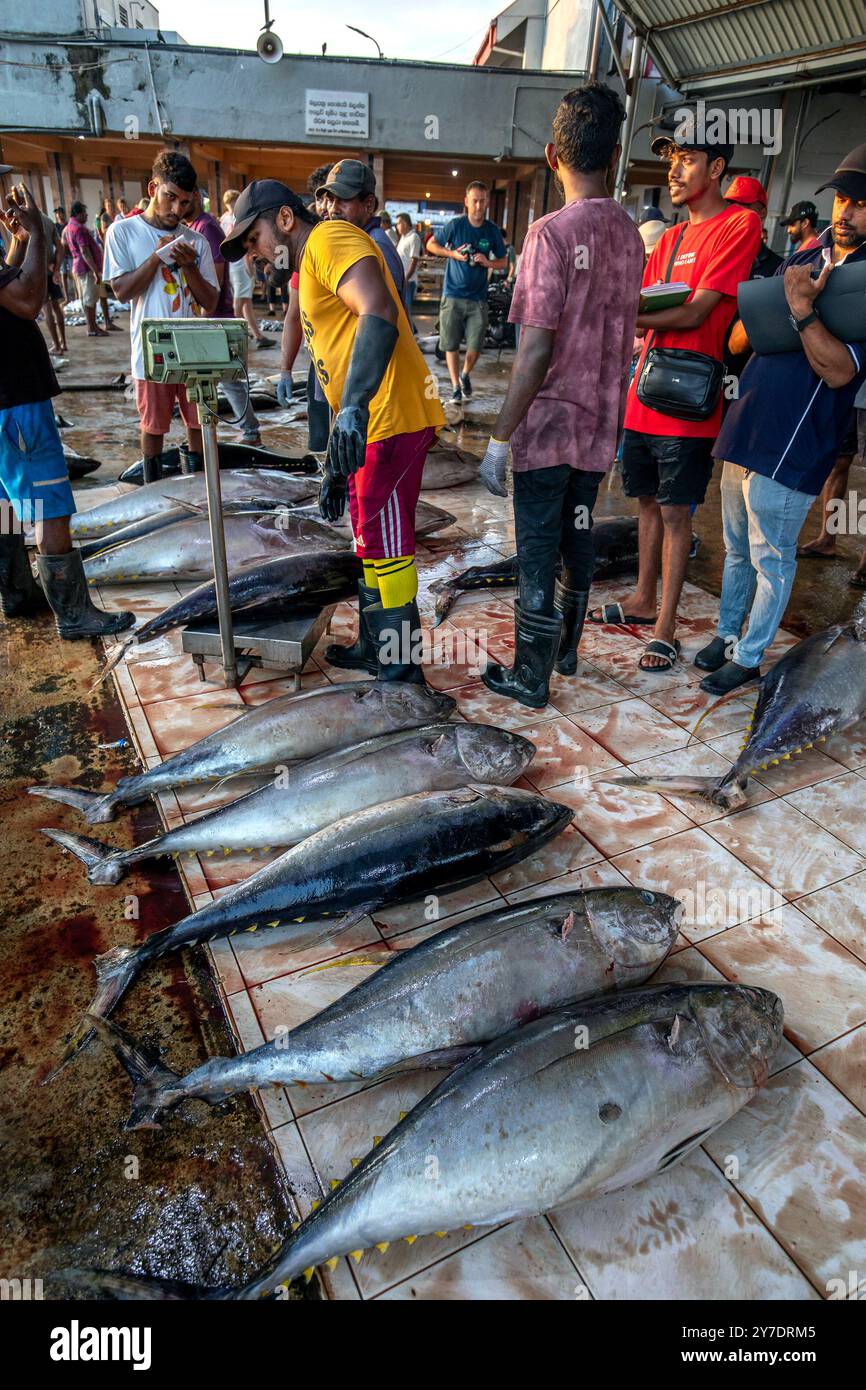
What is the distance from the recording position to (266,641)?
3908 millimetres

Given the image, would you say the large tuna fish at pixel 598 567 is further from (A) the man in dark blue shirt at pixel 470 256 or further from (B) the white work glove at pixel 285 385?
(A) the man in dark blue shirt at pixel 470 256

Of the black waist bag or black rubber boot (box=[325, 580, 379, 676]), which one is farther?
black rubber boot (box=[325, 580, 379, 676])

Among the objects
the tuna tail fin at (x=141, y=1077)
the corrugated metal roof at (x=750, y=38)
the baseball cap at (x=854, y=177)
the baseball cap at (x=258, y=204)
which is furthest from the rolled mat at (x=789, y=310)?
the corrugated metal roof at (x=750, y=38)

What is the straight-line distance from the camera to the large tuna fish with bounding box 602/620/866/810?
10.8 feet

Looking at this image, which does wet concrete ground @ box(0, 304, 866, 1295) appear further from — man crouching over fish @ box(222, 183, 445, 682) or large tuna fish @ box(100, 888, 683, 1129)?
man crouching over fish @ box(222, 183, 445, 682)

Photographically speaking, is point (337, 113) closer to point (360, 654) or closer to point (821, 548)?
point (821, 548)

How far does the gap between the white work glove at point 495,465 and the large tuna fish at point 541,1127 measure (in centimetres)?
236

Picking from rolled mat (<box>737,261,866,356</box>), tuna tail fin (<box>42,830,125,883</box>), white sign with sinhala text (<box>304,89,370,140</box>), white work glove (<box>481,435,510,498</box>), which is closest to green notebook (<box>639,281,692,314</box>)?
rolled mat (<box>737,261,866,356</box>)

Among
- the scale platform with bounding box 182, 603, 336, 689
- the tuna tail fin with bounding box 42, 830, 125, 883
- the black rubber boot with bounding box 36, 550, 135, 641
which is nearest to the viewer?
the tuna tail fin with bounding box 42, 830, 125, 883

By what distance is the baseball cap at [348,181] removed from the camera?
3613 millimetres

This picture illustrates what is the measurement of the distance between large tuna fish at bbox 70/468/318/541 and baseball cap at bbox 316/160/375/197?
7.49 ft
